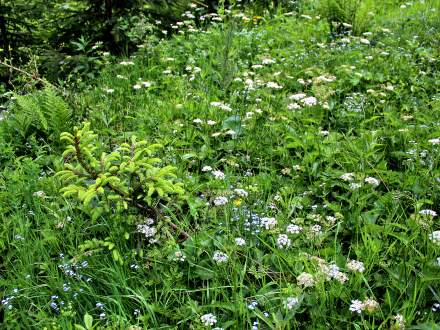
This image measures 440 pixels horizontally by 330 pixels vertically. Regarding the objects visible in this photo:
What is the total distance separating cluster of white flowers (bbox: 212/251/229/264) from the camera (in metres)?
2.54

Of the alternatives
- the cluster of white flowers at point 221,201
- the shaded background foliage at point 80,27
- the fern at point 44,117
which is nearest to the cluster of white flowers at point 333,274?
the cluster of white flowers at point 221,201

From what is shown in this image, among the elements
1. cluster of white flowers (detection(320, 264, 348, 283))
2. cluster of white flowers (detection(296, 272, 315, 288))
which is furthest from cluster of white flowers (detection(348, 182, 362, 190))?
cluster of white flowers (detection(296, 272, 315, 288))

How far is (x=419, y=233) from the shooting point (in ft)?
9.00

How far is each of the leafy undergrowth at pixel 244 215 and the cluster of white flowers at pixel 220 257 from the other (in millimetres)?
12

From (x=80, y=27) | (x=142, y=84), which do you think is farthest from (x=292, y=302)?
(x=80, y=27)

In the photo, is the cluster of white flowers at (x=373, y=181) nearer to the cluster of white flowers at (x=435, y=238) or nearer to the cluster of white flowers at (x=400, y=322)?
the cluster of white flowers at (x=435, y=238)

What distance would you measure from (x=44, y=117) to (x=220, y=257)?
2.69 metres

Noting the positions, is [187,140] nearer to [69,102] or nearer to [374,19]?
[69,102]

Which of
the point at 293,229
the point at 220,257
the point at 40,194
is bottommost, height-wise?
the point at 40,194

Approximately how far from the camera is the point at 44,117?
14.4 feet

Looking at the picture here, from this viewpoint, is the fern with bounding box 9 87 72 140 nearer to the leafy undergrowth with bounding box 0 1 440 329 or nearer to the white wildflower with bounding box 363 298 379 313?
the leafy undergrowth with bounding box 0 1 440 329

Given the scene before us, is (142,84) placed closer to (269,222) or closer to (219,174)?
(219,174)

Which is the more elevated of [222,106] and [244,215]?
[222,106]

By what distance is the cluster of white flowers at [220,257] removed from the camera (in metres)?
2.54
